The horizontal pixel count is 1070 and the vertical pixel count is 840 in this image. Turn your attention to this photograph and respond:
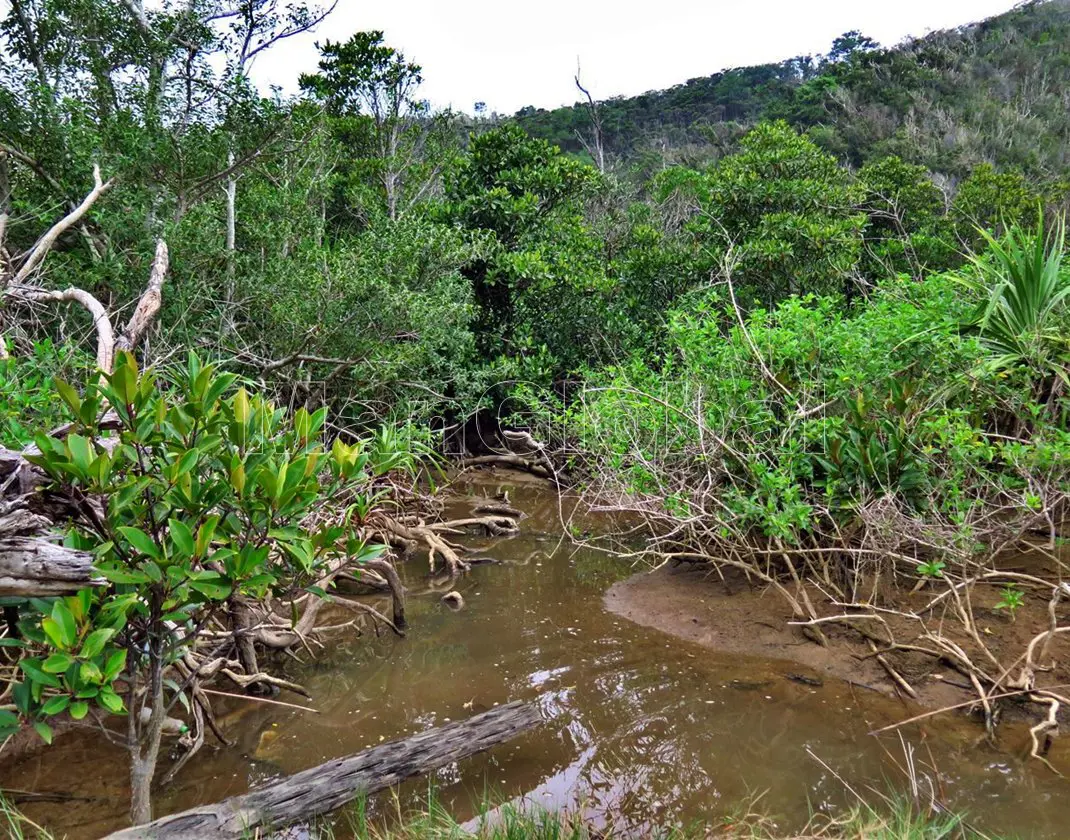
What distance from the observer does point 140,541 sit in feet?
7.49

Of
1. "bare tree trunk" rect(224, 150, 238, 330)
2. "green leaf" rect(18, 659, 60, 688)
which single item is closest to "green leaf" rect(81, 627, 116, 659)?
"green leaf" rect(18, 659, 60, 688)

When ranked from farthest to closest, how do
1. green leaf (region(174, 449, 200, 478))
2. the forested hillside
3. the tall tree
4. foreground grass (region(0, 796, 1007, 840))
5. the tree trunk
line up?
1. the forested hillside
2. the tall tree
3. the tree trunk
4. foreground grass (region(0, 796, 1007, 840))
5. green leaf (region(174, 449, 200, 478))

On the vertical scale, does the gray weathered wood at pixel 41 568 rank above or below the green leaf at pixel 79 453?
below

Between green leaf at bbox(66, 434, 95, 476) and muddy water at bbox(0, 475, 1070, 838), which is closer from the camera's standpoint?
green leaf at bbox(66, 434, 95, 476)

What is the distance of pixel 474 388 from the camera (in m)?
10.1

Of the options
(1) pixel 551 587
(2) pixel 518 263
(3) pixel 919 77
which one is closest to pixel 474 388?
(2) pixel 518 263

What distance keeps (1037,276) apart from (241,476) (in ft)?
16.4

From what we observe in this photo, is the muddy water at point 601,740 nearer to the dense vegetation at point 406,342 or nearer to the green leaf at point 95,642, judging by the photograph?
the dense vegetation at point 406,342

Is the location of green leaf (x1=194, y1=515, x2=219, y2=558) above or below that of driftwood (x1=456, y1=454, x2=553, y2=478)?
above

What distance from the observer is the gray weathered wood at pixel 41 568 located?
217 cm

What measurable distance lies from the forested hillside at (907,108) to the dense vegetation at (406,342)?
1489cm

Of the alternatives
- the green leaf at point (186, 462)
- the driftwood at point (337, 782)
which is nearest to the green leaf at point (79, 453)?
the green leaf at point (186, 462)

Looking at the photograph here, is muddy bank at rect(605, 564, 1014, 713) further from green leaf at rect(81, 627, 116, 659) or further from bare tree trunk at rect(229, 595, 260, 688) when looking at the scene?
green leaf at rect(81, 627, 116, 659)

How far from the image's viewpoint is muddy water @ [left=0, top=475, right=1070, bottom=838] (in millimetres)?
3299
